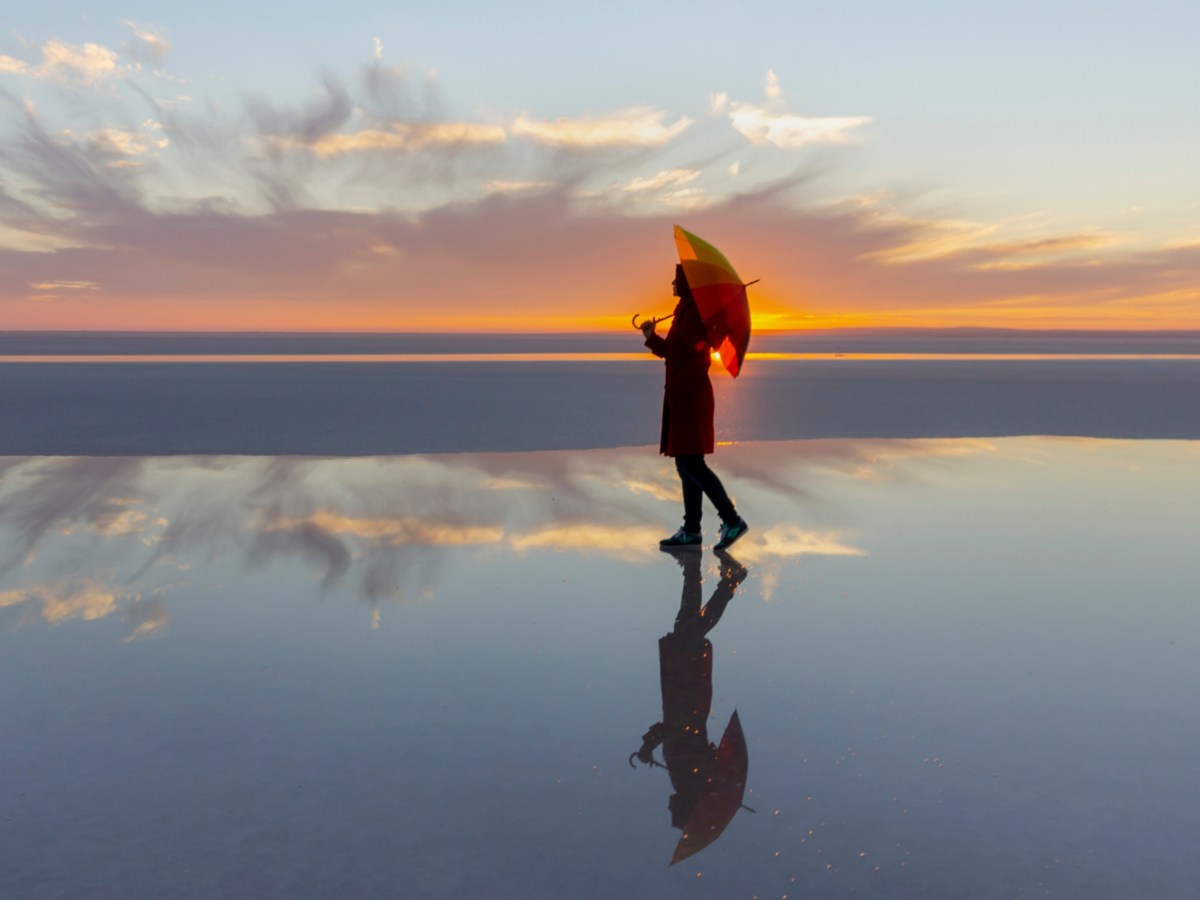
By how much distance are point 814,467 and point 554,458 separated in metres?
3.05

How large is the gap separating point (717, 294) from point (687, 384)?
27.9 inches

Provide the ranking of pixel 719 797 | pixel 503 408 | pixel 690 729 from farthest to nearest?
pixel 503 408 → pixel 690 729 → pixel 719 797

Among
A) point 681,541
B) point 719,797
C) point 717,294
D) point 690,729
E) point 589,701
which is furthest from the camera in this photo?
point 681,541

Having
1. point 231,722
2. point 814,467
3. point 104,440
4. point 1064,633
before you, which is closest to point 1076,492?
point 814,467

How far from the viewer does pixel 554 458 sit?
40.4ft

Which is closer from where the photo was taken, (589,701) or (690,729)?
(690,729)

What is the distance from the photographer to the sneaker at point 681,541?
7.57 meters

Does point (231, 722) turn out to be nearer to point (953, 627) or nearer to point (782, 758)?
point (782, 758)

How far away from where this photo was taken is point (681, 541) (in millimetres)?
7598

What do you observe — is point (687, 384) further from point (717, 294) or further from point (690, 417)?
point (717, 294)

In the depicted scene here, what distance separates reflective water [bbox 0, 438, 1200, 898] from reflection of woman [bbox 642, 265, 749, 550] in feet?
1.10

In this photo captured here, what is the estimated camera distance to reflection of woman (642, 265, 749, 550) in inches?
301

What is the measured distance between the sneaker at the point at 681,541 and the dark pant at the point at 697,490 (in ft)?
0.12

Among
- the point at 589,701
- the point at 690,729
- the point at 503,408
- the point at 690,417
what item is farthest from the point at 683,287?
the point at 503,408
